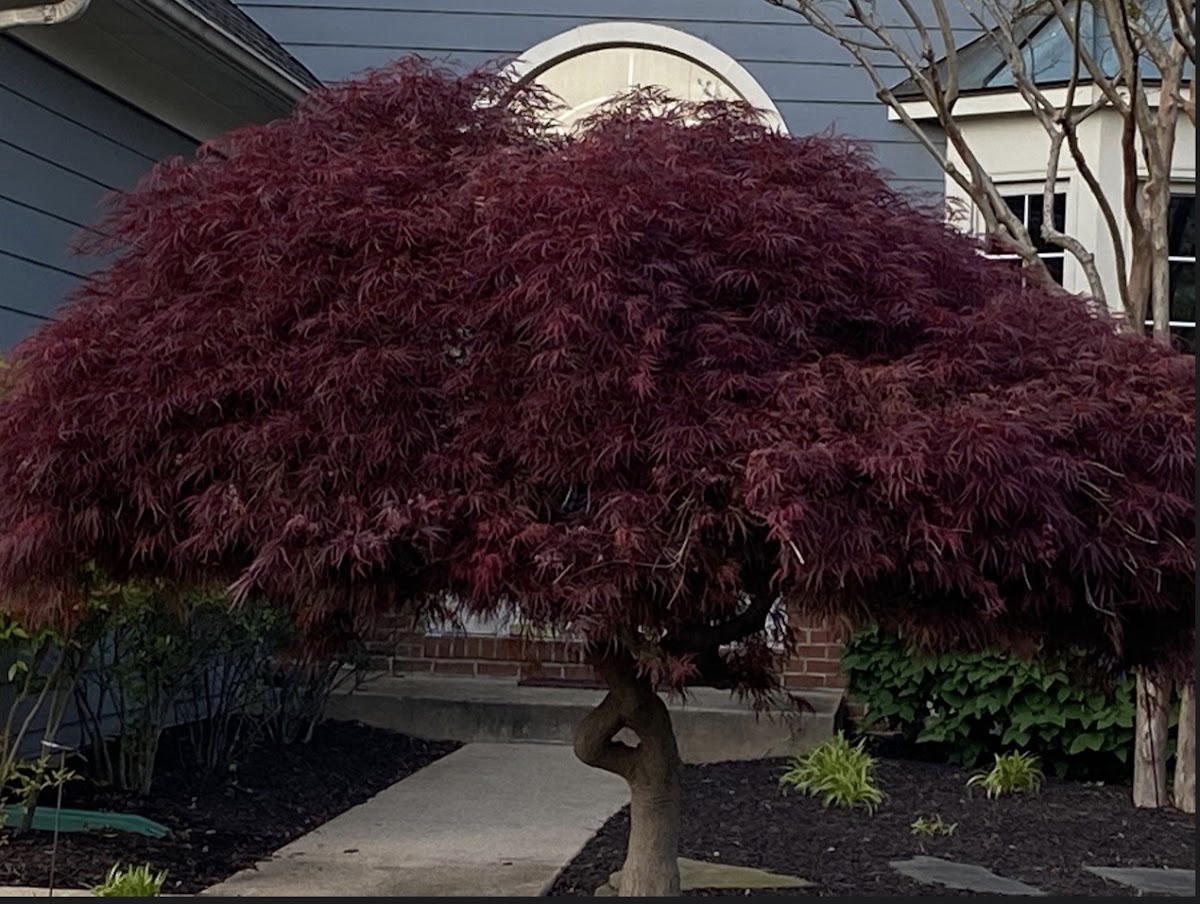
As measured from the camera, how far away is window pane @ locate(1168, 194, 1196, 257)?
957cm

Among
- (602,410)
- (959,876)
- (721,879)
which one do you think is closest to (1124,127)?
(959,876)

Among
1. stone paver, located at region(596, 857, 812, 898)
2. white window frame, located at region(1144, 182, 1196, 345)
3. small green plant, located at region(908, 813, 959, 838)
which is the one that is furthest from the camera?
white window frame, located at region(1144, 182, 1196, 345)

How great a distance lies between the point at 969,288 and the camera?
4516 mm

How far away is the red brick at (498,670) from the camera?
10250mm

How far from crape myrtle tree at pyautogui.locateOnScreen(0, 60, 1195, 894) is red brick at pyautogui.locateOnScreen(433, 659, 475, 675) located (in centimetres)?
599

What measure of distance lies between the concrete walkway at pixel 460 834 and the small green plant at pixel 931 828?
1.49m

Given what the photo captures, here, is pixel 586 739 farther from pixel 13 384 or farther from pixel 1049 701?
pixel 1049 701

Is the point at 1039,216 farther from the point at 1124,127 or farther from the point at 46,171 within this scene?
the point at 46,171

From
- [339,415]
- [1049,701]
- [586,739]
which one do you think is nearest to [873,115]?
[1049,701]

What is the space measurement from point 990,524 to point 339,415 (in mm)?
1684

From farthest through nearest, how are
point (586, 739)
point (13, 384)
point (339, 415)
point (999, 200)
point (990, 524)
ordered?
point (999, 200), point (586, 739), point (13, 384), point (339, 415), point (990, 524)

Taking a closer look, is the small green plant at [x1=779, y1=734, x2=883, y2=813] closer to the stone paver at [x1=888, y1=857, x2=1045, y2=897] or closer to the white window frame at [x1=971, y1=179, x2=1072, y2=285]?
the stone paver at [x1=888, y1=857, x2=1045, y2=897]

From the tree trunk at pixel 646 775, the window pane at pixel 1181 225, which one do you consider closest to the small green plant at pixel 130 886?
the tree trunk at pixel 646 775

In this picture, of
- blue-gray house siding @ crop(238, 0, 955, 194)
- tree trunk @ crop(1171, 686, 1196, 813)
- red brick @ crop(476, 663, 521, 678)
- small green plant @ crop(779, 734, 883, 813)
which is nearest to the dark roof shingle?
blue-gray house siding @ crop(238, 0, 955, 194)
